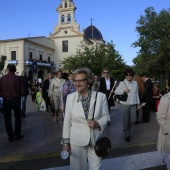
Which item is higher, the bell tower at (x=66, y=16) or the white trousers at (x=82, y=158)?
the bell tower at (x=66, y=16)

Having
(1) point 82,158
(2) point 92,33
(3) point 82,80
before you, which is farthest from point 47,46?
(1) point 82,158

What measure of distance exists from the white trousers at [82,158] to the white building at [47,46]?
159ft

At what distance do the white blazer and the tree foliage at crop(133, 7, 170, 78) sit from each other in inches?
1102

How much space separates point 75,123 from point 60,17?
2389 inches

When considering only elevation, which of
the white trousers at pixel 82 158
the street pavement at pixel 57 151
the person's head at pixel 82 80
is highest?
the person's head at pixel 82 80

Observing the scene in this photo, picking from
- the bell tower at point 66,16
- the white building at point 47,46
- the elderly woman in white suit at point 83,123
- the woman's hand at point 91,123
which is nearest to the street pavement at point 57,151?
the elderly woman in white suit at point 83,123

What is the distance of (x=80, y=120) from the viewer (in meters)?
3.08

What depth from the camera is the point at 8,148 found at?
20.2 feet

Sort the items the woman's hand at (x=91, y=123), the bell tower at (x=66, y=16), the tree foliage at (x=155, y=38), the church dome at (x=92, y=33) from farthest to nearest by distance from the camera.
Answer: the church dome at (x=92, y=33), the bell tower at (x=66, y=16), the tree foliage at (x=155, y=38), the woman's hand at (x=91, y=123)

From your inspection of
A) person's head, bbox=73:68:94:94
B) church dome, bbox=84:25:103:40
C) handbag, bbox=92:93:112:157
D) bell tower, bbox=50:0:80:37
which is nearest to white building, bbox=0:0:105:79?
bell tower, bbox=50:0:80:37

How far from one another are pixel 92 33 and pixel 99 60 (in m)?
44.8

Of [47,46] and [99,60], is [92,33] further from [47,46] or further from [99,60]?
[99,60]

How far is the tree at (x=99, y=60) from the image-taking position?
103 feet

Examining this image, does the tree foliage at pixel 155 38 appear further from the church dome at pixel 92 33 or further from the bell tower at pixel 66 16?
the church dome at pixel 92 33
